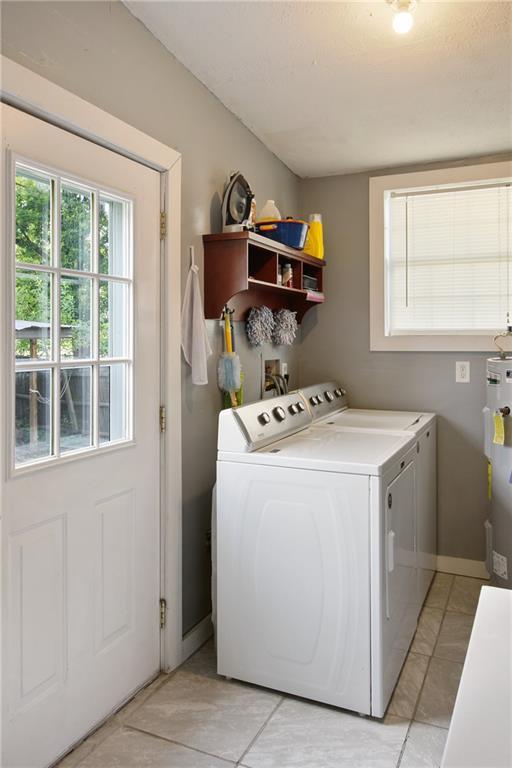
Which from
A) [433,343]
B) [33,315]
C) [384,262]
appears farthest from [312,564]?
[384,262]

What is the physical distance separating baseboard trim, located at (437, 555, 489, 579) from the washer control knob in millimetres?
1467

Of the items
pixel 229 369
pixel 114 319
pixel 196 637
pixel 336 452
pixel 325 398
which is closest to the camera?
pixel 114 319

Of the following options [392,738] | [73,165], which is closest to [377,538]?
[392,738]

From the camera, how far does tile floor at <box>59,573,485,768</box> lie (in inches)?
67.6

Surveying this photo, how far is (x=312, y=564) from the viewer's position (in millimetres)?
1958

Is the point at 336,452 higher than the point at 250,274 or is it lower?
lower

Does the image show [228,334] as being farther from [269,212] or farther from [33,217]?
[33,217]

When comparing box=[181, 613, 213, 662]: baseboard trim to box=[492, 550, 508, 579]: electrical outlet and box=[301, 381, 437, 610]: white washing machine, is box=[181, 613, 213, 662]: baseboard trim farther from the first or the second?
box=[492, 550, 508, 579]: electrical outlet

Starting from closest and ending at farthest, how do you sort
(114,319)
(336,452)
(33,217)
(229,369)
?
(33,217) → (114,319) → (336,452) → (229,369)

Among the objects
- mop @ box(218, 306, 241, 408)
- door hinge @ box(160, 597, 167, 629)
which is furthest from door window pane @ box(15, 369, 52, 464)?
mop @ box(218, 306, 241, 408)

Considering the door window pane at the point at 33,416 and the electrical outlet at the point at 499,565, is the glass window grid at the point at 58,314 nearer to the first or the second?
the door window pane at the point at 33,416

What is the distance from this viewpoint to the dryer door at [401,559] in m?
1.97

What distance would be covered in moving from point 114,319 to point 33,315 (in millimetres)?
357

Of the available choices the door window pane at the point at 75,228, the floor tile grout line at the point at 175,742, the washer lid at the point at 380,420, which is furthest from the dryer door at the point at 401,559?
the door window pane at the point at 75,228
